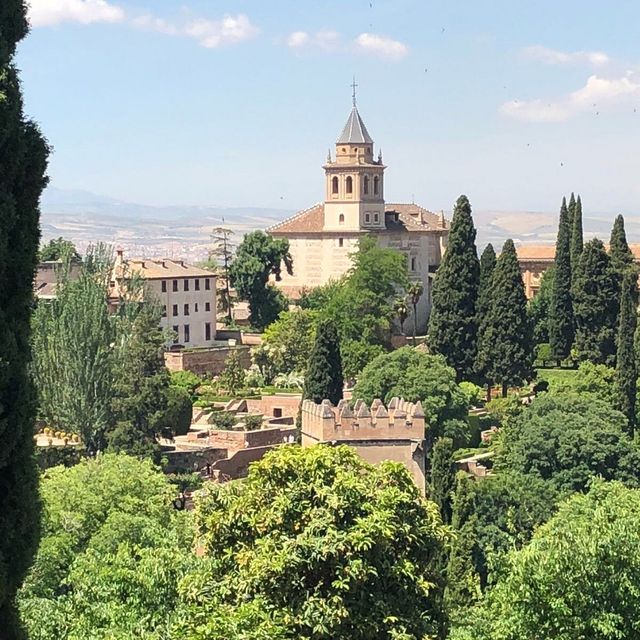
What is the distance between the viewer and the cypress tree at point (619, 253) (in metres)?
57.8

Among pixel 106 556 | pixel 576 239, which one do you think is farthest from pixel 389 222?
pixel 106 556

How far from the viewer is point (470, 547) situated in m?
30.6

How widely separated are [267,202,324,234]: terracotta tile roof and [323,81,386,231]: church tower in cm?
76

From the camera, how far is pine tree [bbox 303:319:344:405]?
42.9 m

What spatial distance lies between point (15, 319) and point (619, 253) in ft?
161

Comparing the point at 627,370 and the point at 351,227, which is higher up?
the point at 351,227

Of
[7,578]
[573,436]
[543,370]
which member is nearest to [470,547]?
[573,436]

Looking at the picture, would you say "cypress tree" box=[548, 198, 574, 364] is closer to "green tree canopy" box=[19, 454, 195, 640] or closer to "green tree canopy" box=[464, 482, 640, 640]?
"green tree canopy" box=[19, 454, 195, 640]

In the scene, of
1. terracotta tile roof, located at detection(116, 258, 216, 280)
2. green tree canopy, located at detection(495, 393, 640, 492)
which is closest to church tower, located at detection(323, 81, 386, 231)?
terracotta tile roof, located at detection(116, 258, 216, 280)

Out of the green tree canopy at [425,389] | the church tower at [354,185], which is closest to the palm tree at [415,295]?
the church tower at [354,185]

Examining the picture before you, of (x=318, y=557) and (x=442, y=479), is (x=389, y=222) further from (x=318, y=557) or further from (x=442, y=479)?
(x=318, y=557)

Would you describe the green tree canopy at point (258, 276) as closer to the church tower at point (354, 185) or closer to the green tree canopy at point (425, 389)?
the church tower at point (354, 185)

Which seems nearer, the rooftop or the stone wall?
the stone wall

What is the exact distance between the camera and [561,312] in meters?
57.4
